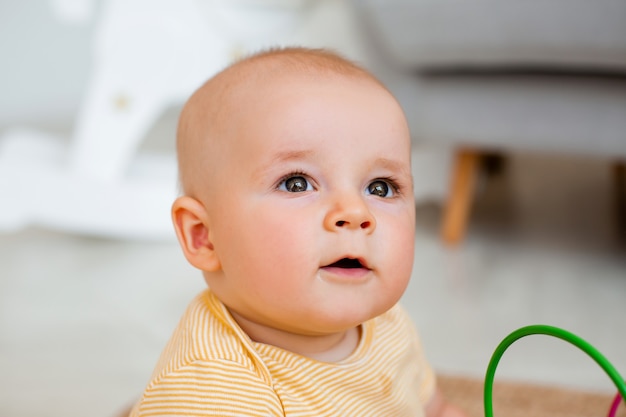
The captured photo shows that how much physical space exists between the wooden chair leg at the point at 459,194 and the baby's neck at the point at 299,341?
939 millimetres

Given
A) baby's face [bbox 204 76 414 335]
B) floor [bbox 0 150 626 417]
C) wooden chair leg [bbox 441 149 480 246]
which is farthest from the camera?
wooden chair leg [bbox 441 149 480 246]

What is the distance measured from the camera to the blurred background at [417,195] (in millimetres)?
1087

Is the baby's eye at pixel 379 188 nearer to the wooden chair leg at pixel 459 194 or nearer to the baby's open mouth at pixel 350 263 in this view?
the baby's open mouth at pixel 350 263

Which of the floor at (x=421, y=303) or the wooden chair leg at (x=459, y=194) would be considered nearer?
the floor at (x=421, y=303)

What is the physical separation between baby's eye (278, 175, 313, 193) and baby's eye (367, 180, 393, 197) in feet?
0.17

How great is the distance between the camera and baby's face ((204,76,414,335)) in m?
0.53

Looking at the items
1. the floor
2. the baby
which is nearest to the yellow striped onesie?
the baby

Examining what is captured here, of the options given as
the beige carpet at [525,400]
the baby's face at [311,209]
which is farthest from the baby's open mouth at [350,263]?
the beige carpet at [525,400]

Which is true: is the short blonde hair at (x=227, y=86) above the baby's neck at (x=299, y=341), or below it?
above

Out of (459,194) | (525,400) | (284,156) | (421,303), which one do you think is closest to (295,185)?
(284,156)

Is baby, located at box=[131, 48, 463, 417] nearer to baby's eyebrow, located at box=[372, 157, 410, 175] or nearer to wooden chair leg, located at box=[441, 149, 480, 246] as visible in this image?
baby's eyebrow, located at box=[372, 157, 410, 175]

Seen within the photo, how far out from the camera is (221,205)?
56 centimetres

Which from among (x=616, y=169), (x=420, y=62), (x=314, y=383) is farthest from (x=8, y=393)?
(x=616, y=169)

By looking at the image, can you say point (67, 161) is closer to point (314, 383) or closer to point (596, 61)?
point (596, 61)
